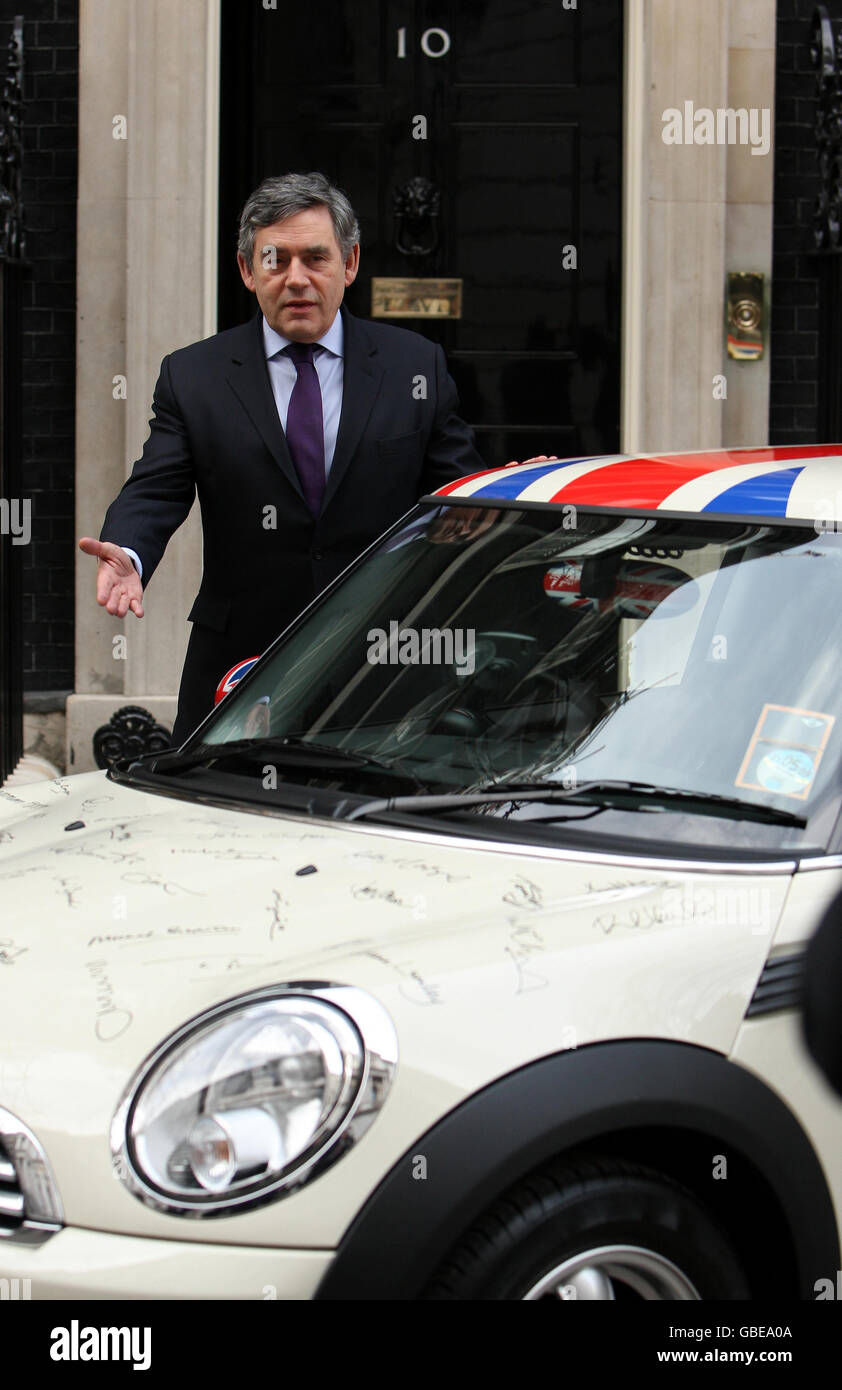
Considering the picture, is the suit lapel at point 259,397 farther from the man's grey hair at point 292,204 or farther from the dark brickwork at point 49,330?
the dark brickwork at point 49,330

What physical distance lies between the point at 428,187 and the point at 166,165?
119 centimetres

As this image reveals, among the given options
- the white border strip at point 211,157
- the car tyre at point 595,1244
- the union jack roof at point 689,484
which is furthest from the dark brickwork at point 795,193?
the car tyre at point 595,1244

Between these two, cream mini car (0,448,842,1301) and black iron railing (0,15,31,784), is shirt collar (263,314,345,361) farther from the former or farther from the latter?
black iron railing (0,15,31,784)

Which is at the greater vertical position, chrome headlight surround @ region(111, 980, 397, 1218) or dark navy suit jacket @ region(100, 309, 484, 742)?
dark navy suit jacket @ region(100, 309, 484, 742)

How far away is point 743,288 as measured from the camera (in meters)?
7.11

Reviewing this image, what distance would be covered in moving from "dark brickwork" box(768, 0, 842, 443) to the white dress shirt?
3758 millimetres

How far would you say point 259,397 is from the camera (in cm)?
398

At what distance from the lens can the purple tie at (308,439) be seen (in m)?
3.99

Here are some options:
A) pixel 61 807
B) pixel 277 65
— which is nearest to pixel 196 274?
pixel 277 65

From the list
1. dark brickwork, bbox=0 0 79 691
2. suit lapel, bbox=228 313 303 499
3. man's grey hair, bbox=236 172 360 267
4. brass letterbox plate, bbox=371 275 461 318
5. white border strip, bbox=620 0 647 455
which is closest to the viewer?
man's grey hair, bbox=236 172 360 267

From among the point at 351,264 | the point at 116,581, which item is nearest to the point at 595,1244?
the point at 116,581

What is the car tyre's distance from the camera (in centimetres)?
194

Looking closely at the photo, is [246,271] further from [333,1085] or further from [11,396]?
[11,396]

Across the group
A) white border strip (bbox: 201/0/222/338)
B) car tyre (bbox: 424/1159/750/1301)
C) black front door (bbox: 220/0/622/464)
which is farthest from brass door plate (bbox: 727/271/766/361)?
car tyre (bbox: 424/1159/750/1301)
